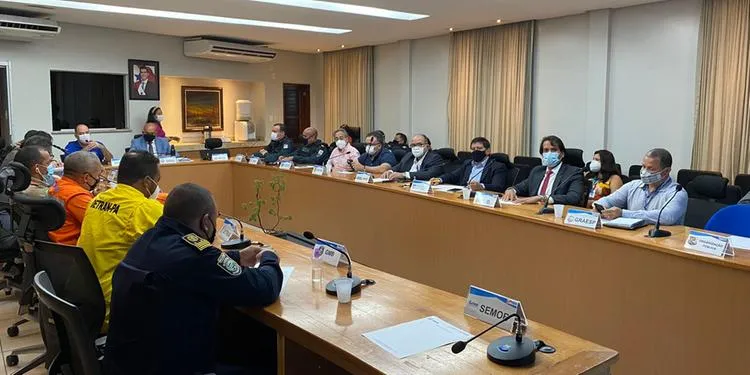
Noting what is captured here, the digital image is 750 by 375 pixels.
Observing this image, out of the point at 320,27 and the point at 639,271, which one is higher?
the point at 320,27

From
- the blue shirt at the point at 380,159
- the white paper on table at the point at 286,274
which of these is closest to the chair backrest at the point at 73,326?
the white paper on table at the point at 286,274

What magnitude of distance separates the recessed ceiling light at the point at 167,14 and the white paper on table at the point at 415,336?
21.3ft

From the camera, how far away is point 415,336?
1677 mm

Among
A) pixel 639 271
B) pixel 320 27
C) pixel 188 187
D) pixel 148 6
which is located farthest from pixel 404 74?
pixel 188 187

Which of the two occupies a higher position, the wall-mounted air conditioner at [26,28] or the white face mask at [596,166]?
the wall-mounted air conditioner at [26,28]

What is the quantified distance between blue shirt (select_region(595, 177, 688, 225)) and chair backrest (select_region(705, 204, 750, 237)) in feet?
0.79

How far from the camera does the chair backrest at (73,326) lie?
174 cm

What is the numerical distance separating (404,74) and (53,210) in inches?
300

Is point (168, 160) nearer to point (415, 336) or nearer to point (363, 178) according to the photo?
point (363, 178)

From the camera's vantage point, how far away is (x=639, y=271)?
8.68 feet

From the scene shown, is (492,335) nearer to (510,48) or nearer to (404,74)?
(510,48)

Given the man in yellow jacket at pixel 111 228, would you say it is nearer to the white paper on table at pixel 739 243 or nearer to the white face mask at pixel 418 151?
the white paper on table at pixel 739 243

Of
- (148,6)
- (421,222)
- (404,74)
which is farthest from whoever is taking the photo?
(404,74)

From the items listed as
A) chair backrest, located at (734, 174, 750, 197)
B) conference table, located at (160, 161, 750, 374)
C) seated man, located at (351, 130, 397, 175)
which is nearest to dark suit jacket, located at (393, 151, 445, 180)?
seated man, located at (351, 130, 397, 175)
